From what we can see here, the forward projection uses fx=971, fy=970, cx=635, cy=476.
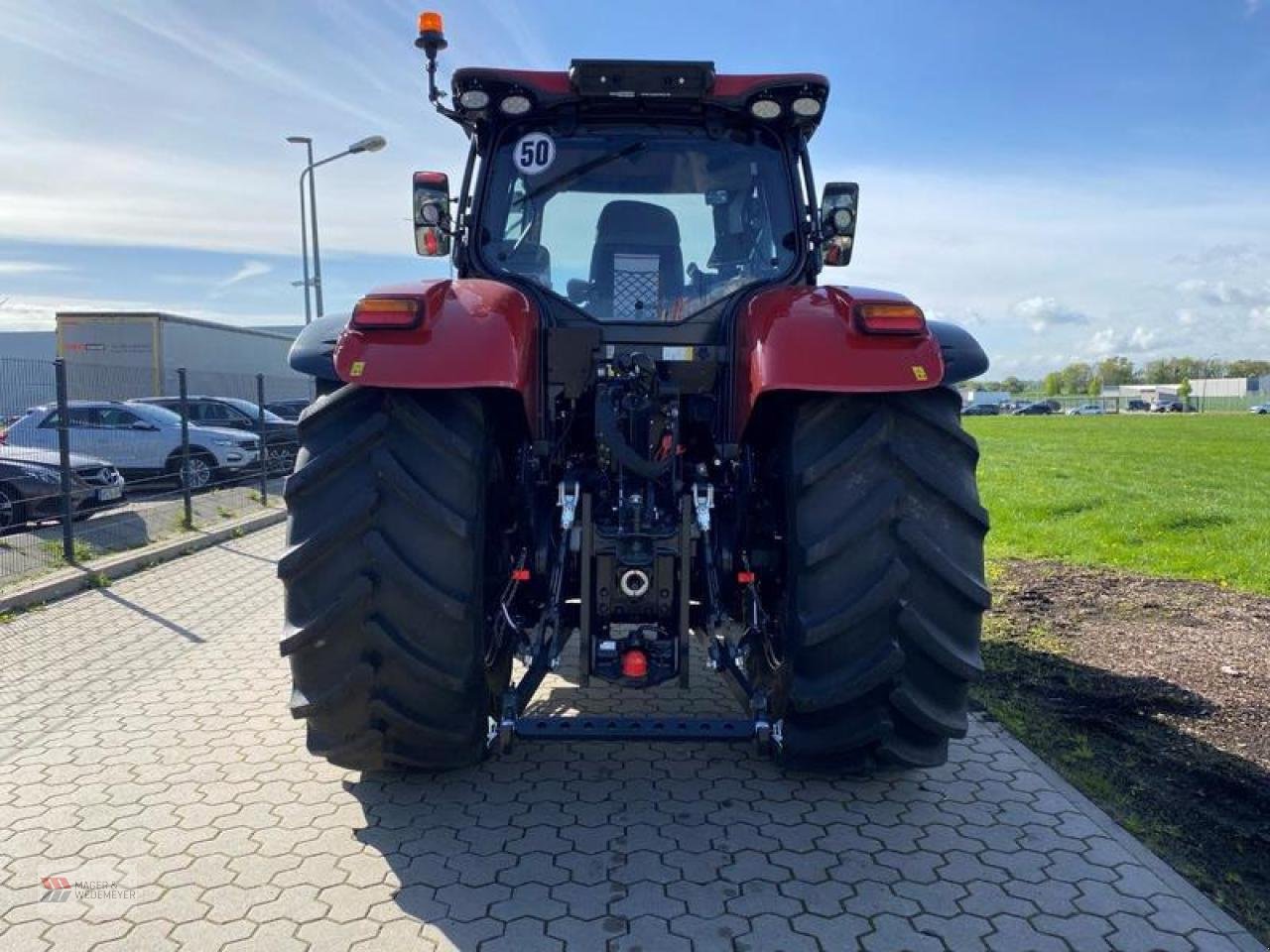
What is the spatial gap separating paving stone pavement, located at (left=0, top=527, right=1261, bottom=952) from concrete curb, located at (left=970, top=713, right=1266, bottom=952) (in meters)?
0.01

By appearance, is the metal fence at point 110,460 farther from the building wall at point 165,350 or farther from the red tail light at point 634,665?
the red tail light at point 634,665

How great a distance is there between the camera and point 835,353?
329 cm

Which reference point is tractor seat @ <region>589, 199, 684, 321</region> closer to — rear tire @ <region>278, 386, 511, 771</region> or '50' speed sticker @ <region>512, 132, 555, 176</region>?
'50' speed sticker @ <region>512, 132, 555, 176</region>

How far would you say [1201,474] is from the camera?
1981 cm

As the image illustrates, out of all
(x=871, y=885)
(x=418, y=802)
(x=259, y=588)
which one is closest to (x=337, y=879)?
(x=418, y=802)

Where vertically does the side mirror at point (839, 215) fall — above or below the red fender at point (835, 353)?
above

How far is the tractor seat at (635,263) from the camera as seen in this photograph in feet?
13.8

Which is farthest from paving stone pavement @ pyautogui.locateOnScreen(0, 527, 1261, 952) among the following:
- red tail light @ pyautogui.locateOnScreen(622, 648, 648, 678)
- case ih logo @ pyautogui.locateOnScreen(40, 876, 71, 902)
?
red tail light @ pyautogui.locateOnScreen(622, 648, 648, 678)

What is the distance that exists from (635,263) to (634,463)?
48.1 inches

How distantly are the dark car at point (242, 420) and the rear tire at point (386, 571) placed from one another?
13221 millimetres

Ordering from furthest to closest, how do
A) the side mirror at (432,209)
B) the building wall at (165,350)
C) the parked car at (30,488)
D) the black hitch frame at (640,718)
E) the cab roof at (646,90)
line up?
the building wall at (165,350) < the parked car at (30,488) < the side mirror at (432,209) < the cab roof at (646,90) < the black hitch frame at (640,718)

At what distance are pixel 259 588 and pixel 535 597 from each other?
5370 mm

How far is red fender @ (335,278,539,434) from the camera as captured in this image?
3199mm

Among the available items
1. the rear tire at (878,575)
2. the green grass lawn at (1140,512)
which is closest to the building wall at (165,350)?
the green grass lawn at (1140,512)
